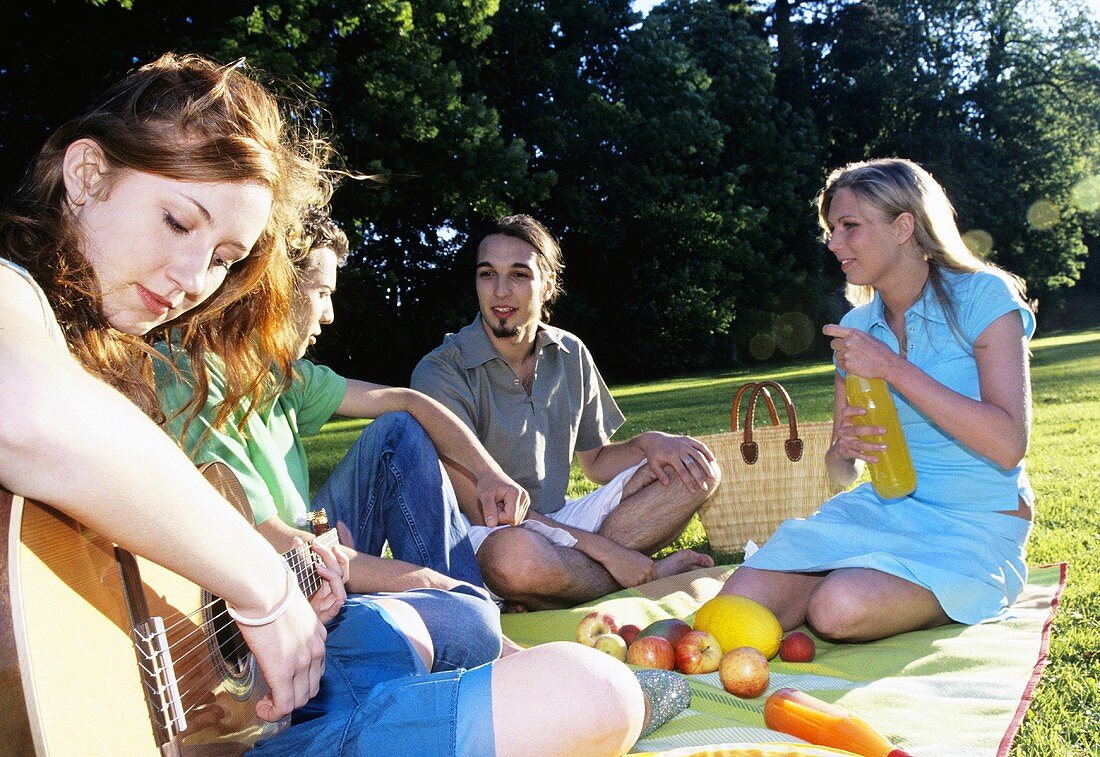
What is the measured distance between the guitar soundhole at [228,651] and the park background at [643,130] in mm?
13131

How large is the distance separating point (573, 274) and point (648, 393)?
7.79 metres

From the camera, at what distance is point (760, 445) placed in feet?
15.0

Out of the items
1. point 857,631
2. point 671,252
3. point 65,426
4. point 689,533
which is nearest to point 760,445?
point 689,533

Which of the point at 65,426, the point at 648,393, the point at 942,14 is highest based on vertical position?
the point at 942,14

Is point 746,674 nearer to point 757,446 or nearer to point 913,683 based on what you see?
point 913,683

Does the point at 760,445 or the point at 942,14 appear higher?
the point at 942,14

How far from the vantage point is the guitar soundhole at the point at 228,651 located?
1.79m

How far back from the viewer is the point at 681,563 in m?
4.24

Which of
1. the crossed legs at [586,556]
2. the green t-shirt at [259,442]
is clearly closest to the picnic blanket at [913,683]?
the crossed legs at [586,556]

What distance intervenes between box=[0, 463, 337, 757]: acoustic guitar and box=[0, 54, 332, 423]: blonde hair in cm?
42

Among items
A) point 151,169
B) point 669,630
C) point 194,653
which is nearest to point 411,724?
point 194,653

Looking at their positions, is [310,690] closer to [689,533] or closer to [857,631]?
[857,631]

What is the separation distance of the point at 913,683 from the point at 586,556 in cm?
149

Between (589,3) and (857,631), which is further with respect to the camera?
(589,3)
